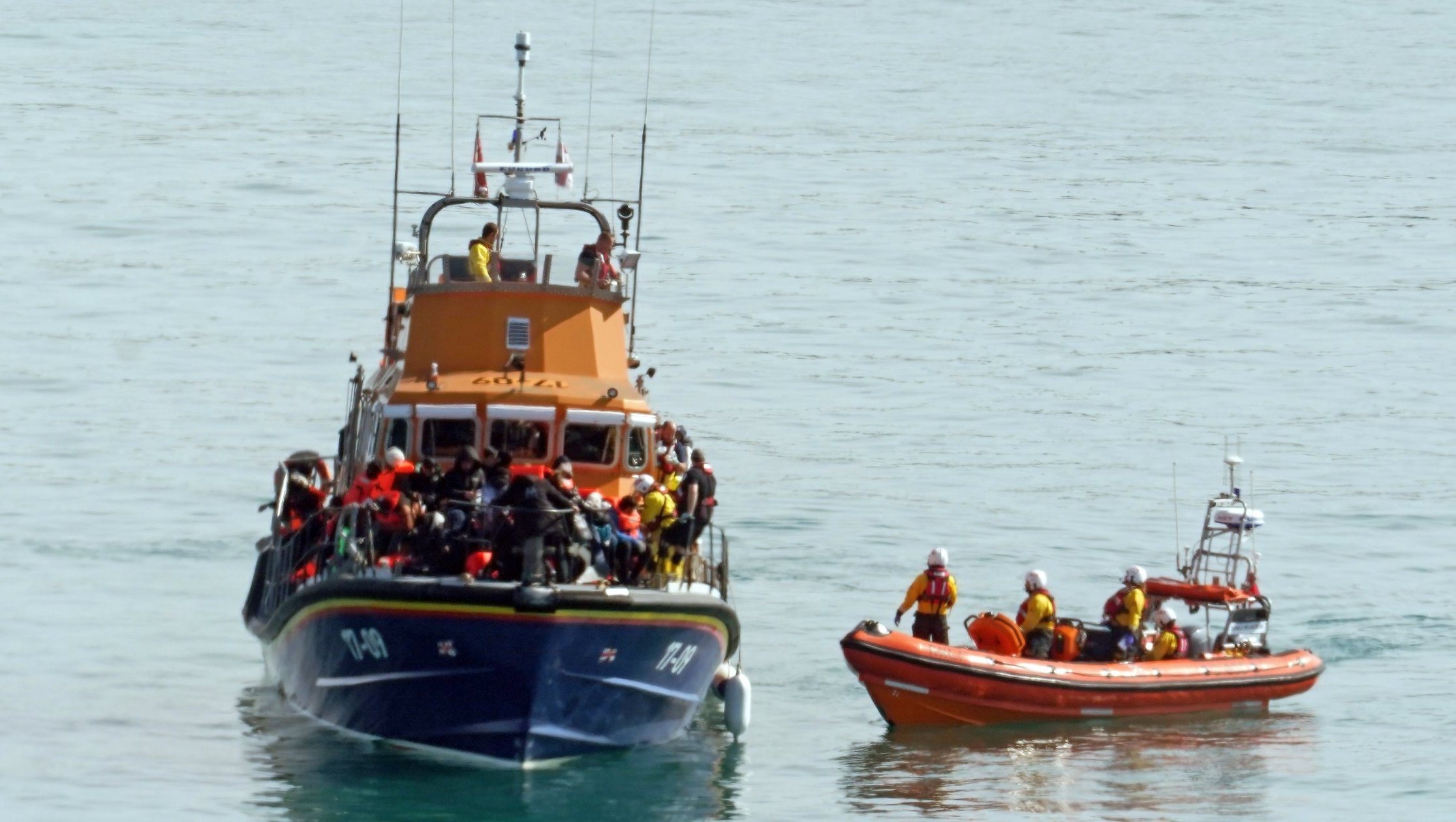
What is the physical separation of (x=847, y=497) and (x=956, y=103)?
34261 mm

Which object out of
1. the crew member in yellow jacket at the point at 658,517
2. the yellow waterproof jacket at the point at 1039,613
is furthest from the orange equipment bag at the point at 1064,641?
the crew member in yellow jacket at the point at 658,517

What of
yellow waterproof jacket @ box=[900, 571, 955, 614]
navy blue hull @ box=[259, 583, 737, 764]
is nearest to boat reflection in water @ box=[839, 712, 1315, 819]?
yellow waterproof jacket @ box=[900, 571, 955, 614]

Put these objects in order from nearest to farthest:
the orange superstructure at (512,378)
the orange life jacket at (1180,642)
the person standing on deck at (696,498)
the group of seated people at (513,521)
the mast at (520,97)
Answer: the group of seated people at (513,521) < the person standing on deck at (696,498) < the orange superstructure at (512,378) < the mast at (520,97) < the orange life jacket at (1180,642)

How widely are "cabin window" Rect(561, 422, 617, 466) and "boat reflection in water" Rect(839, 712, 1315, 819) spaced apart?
3.87 meters

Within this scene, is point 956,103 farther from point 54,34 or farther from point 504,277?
point 504,277

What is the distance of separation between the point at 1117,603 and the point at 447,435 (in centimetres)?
767

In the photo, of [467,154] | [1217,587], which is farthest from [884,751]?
[467,154]

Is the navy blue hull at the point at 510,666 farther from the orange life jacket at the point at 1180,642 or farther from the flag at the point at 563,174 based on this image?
the orange life jacket at the point at 1180,642

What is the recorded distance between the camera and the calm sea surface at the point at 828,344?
23062mm

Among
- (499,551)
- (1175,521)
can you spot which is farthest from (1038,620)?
(1175,521)

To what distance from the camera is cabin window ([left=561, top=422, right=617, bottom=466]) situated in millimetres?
22203

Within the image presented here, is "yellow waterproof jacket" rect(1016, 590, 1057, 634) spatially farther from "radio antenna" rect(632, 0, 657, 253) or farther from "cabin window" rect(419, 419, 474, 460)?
"cabin window" rect(419, 419, 474, 460)

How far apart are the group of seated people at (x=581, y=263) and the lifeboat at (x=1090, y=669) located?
4.47 metres

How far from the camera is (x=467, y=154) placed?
5947cm
